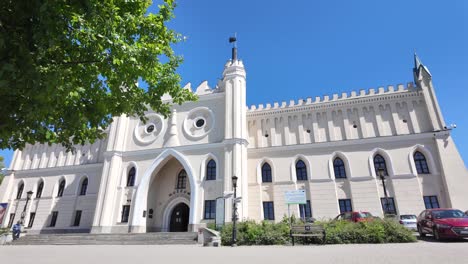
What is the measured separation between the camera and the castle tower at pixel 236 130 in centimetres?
1977

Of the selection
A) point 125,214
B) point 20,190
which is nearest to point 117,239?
point 125,214

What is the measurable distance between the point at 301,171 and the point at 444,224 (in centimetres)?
1144

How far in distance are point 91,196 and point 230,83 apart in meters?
17.5

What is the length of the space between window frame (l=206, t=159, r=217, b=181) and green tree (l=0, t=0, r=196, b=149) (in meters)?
13.7

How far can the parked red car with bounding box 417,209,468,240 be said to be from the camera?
32.7 feet

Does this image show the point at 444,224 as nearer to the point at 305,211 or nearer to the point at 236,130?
the point at 305,211

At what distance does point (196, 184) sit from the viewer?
21078 millimetres

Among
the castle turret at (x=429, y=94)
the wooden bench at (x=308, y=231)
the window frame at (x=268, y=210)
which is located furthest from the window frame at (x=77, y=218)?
the castle turret at (x=429, y=94)

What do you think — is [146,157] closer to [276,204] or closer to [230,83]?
[230,83]

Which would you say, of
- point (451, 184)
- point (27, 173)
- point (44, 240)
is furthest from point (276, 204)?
point (27, 173)

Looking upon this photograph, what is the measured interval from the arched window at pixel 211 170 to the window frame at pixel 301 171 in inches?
275

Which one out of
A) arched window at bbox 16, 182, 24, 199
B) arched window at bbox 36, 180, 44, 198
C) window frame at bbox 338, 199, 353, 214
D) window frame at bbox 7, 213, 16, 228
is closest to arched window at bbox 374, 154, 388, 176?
window frame at bbox 338, 199, 353, 214

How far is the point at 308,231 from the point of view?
37.4ft

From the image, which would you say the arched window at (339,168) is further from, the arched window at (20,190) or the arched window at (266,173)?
the arched window at (20,190)
